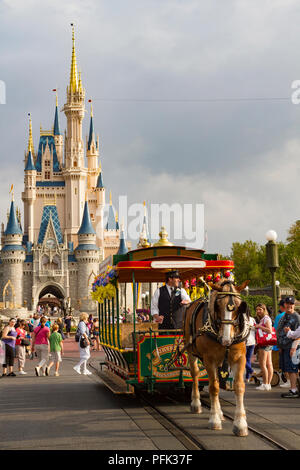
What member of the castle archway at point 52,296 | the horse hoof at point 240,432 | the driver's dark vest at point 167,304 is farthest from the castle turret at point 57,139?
the horse hoof at point 240,432

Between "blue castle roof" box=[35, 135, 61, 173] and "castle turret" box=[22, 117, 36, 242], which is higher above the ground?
"blue castle roof" box=[35, 135, 61, 173]

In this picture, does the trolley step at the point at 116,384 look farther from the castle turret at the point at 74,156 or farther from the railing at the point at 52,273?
the castle turret at the point at 74,156

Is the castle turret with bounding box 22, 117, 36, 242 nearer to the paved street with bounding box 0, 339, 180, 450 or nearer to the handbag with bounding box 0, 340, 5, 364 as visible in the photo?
the handbag with bounding box 0, 340, 5, 364

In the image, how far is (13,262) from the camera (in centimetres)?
9400

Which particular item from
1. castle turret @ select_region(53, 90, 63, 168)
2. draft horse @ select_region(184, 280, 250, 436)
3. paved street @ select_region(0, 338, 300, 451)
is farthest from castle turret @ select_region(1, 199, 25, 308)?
draft horse @ select_region(184, 280, 250, 436)

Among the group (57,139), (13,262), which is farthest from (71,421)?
(57,139)

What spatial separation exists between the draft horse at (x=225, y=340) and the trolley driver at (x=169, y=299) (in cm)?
197

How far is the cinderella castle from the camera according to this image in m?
94.3

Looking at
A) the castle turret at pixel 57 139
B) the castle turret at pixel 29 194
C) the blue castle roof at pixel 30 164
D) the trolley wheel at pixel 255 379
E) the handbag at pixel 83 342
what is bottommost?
the trolley wheel at pixel 255 379

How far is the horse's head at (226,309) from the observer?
25.8ft

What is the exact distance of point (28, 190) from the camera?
4129 inches

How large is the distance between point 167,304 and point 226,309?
9.77ft

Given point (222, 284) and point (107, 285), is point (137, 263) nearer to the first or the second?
point (107, 285)
